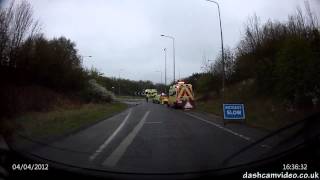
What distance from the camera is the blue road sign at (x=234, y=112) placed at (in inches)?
945

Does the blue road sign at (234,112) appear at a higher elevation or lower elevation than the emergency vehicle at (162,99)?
lower

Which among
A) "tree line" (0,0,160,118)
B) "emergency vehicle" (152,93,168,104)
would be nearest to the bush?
"emergency vehicle" (152,93,168,104)

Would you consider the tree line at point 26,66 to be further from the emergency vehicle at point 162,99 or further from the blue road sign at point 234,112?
the emergency vehicle at point 162,99

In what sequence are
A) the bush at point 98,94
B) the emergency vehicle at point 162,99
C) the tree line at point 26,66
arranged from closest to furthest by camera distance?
the tree line at point 26,66 < the bush at point 98,94 < the emergency vehicle at point 162,99

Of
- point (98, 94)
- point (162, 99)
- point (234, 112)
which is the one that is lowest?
point (234, 112)

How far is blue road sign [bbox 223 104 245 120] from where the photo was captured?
24000mm

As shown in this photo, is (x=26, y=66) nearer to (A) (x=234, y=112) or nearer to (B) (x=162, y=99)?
(A) (x=234, y=112)

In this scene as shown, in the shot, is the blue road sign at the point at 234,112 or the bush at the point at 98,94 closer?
the blue road sign at the point at 234,112

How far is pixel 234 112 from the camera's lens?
957 inches

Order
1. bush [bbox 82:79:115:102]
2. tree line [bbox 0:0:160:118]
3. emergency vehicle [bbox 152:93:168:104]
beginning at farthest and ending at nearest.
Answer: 1. emergency vehicle [bbox 152:93:168:104]
2. bush [bbox 82:79:115:102]
3. tree line [bbox 0:0:160:118]

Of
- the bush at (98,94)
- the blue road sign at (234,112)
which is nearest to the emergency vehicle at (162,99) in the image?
the bush at (98,94)

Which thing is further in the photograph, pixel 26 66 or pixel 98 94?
pixel 98 94

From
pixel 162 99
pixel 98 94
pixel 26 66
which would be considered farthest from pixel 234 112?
pixel 162 99

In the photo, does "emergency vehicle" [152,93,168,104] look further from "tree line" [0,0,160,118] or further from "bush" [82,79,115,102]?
"tree line" [0,0,160,118]
